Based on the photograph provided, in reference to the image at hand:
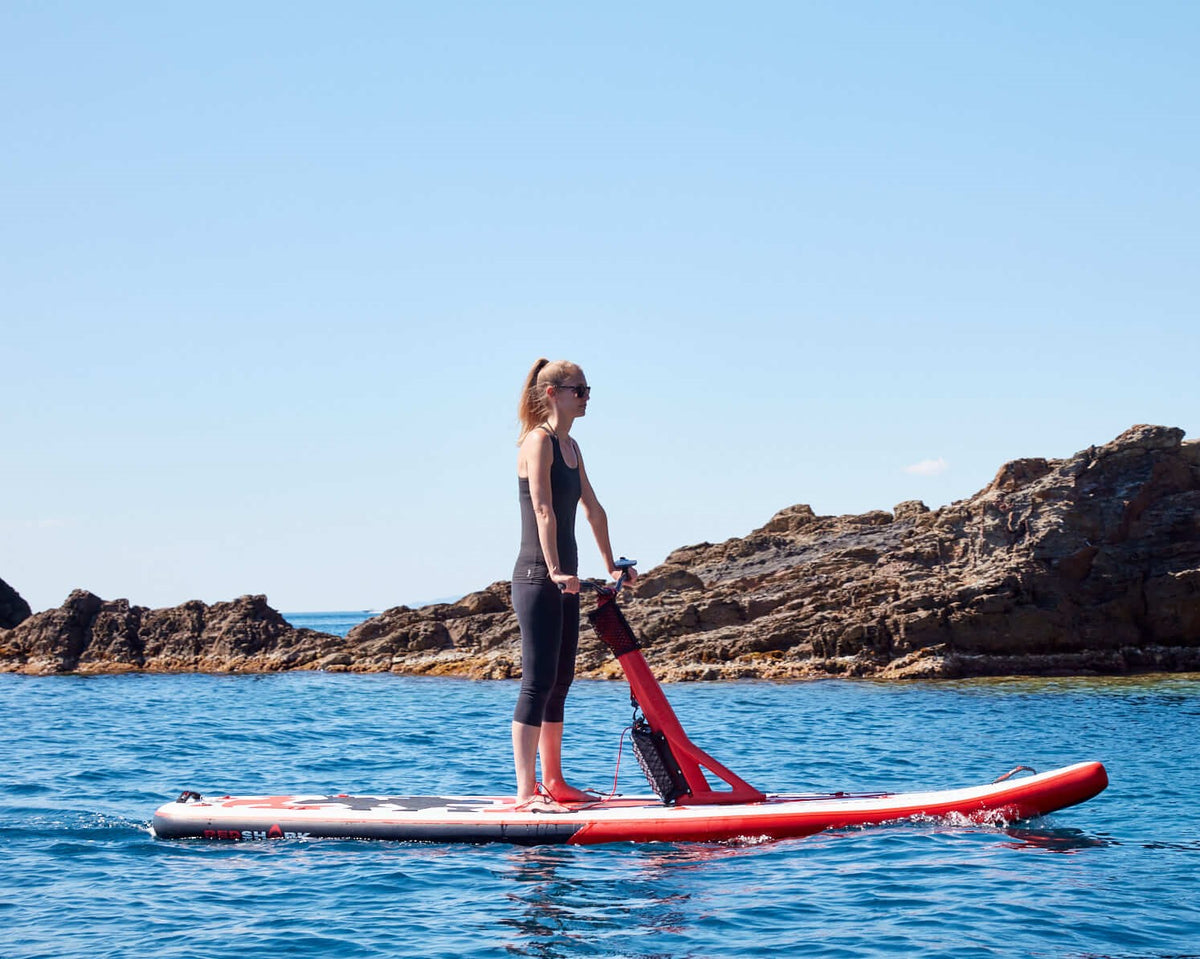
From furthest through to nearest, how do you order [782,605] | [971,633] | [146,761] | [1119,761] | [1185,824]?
1. [782,605]
2. [971,633]
3. [146,761]
4. [1119,761]
5. [1185,824]

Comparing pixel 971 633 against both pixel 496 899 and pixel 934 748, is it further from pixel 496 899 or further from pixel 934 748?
pixel 496 899

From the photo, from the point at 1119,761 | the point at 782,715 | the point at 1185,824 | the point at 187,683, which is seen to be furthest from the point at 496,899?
the point at 187,683

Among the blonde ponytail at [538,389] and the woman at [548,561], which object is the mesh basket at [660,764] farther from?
the blonde ponytail at [538,389]

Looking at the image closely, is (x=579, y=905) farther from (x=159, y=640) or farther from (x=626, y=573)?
(x=159, y=640)

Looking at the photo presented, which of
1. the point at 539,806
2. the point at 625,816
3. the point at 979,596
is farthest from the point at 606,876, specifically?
the point at 979,596

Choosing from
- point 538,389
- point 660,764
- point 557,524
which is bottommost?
point 660,764

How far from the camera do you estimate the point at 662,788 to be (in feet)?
26.4

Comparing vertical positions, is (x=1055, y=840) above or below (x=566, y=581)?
below

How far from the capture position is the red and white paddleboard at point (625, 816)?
7.68 metres

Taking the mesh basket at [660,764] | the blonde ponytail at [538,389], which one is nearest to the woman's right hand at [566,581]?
the blonde ponytail at [538,389]

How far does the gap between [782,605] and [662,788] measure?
23.2m

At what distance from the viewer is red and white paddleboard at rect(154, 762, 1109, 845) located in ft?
25.2

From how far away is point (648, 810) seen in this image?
25.7ft

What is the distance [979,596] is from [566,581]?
2161 centimetres
